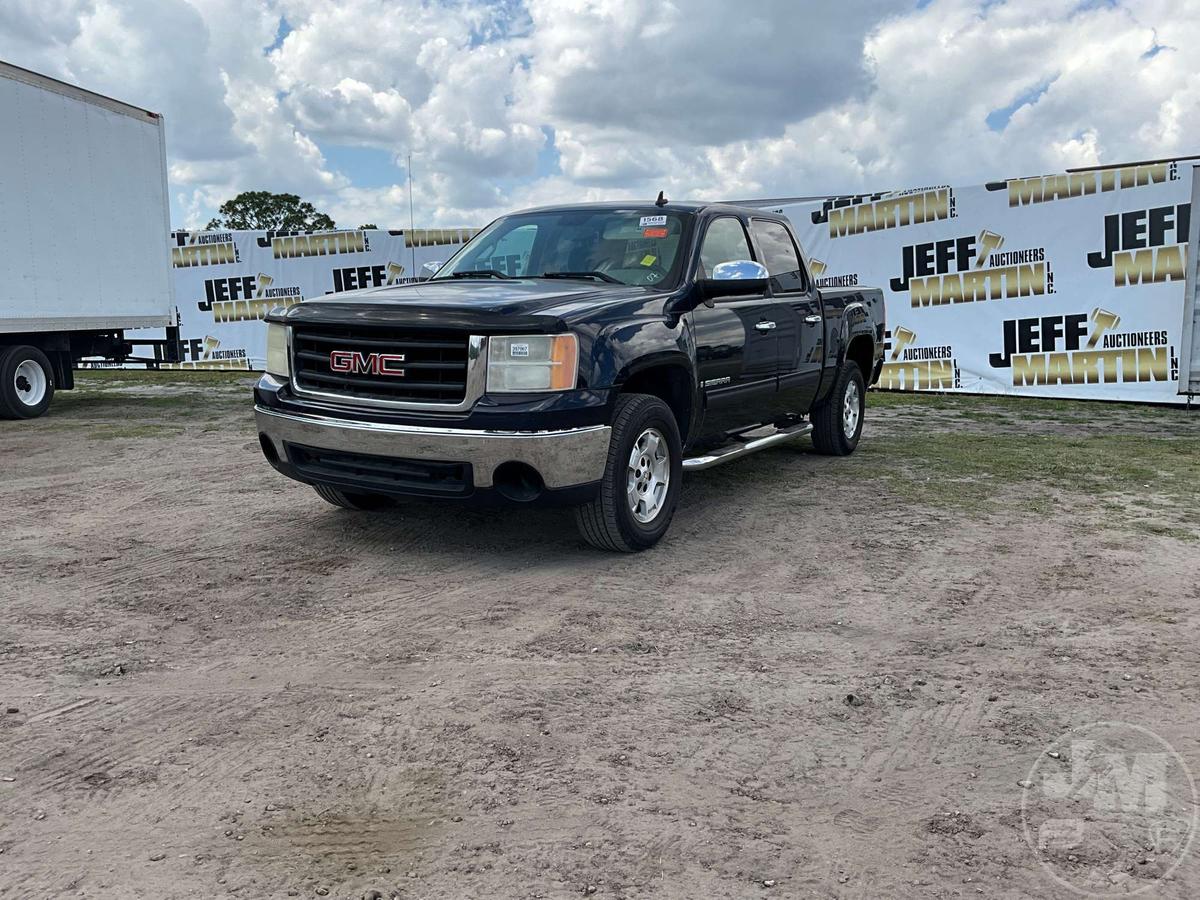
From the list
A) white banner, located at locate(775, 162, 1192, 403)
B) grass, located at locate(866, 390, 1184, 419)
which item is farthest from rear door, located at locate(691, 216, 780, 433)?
Result: white banner, located at locate(775, 162, 1192, 403)

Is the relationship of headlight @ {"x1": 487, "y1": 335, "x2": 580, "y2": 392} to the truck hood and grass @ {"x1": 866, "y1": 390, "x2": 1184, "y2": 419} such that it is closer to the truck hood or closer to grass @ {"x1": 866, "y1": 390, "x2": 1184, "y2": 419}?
the truck hood

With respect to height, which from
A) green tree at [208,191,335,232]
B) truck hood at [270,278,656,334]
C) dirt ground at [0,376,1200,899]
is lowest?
dirt ground at [0,376,1200,899]

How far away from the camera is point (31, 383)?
12.2 metres

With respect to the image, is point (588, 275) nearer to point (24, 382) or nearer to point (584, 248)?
point (584, 248)

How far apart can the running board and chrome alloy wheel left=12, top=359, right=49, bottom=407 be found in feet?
29.8

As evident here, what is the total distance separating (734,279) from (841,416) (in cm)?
317

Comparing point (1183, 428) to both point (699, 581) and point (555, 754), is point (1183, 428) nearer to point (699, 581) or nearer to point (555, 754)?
point (699, 581)

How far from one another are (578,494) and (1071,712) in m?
2.39

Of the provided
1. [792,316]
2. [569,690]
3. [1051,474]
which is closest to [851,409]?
[1051,474]

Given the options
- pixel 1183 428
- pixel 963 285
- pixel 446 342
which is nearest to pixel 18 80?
pixel 446 342

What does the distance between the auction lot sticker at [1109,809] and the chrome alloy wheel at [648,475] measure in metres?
2.61

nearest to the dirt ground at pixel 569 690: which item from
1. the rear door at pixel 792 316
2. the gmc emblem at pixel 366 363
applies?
the rear door at pixel 792 316

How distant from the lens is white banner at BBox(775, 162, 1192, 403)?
1280 cm

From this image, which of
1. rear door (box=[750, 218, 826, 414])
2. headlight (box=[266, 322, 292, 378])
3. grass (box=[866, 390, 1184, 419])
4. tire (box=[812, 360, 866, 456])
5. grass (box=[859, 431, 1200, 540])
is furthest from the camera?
grass (box=[866, 390, 1184, 419])
